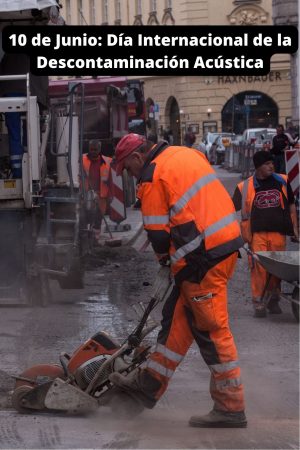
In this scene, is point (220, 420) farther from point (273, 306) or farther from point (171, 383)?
point (273, 306)

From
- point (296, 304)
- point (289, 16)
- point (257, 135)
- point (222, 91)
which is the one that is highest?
point (289, 16)

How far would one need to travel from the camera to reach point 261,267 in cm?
1023

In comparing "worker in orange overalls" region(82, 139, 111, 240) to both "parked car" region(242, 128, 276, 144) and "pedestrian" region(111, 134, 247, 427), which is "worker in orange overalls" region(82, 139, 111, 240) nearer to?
"pedestrian" region(111, 134, 247, 427)

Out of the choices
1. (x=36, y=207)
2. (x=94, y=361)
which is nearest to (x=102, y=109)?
(x=36, y=207)

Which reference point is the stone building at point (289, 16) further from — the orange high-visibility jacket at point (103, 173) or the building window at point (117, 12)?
the orange high-visibility jacket at point (103, 173)

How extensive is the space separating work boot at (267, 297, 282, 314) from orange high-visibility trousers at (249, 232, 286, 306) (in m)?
0.18

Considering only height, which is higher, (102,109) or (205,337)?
(102,109)

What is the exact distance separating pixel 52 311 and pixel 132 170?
14.9 feet

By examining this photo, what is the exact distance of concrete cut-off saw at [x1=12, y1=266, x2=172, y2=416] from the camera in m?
6.24

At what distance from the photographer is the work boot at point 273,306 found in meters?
10.4

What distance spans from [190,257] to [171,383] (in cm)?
177

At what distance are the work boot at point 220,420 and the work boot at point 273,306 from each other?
4.40 metres

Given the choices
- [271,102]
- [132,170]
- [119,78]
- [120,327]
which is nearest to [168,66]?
[120,327]

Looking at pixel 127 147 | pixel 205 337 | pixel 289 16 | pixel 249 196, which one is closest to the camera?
pixel 205 337
